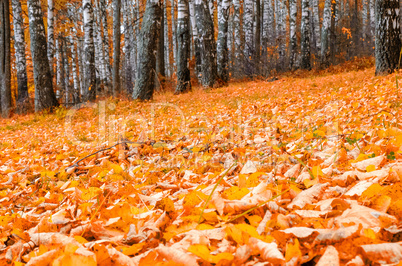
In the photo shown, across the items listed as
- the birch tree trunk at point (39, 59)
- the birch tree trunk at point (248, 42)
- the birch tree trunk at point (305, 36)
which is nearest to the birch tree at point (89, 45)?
the birch tree trunk at point (39, 59)

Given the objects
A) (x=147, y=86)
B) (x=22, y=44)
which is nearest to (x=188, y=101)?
(x=147, y=86)

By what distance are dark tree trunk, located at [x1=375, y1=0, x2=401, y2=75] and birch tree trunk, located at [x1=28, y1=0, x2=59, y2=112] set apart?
7906 millimetres

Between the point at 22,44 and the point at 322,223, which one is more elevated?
the point at 22,44

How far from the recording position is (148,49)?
7.51m

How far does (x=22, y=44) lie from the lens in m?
9.93

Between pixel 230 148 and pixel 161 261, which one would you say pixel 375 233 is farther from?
pixel 230 148

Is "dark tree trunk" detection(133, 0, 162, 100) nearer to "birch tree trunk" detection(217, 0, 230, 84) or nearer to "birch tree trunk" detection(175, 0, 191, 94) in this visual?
"birch tree trunk" detection(175, 0, 191, 94)

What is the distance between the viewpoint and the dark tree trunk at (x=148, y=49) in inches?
293

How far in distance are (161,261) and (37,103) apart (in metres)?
8.46

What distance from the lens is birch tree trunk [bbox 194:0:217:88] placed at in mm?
8883

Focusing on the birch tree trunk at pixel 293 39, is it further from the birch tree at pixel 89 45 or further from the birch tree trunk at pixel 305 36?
the birch tree at pixel 89 45

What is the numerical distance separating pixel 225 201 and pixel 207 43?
27.0 feet

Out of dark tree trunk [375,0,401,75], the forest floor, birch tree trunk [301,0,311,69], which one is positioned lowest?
the forest floor

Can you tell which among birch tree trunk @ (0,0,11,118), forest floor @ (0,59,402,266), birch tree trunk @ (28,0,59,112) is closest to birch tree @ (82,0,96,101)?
birch tree trunk @ (28,0,59,112)
